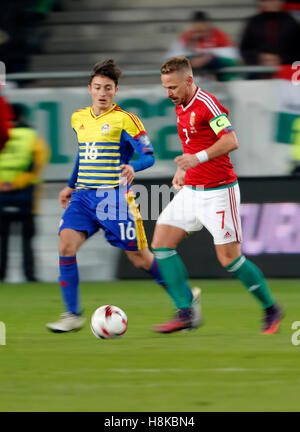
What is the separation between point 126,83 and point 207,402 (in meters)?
6.47

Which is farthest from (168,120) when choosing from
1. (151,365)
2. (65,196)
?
(151,365)

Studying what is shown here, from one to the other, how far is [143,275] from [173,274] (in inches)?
140

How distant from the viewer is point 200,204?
6.86m

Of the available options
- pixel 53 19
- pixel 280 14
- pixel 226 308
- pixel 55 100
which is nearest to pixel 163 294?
pixel 226 308

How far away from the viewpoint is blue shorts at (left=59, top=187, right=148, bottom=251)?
22.9 feet

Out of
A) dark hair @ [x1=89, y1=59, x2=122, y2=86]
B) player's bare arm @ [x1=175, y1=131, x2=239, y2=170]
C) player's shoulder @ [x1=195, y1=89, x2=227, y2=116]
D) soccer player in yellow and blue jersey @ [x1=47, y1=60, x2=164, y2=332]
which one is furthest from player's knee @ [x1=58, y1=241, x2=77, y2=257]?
player's shoulder @ [x1=195, y1=89, x2=227, y2=116]

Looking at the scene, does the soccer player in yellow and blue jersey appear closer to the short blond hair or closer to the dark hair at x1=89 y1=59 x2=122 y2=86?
the dark hair at x1=89 y1=59 x2=122 y2=86

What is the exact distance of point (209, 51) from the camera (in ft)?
37.0

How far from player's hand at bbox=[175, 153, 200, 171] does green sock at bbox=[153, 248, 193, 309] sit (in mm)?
796

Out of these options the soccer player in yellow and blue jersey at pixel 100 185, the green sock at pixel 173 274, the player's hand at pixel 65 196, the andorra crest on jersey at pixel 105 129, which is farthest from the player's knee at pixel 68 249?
the andorra crest on jersey at pixel 105 129

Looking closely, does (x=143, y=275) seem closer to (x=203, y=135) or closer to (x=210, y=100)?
(x=203, y=135)

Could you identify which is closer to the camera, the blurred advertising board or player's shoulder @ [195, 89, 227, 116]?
player's shoulder @ [195, 89, 227, 116]

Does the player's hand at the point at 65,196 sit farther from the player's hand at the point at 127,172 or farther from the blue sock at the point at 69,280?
the player's hand at the point at 127,172

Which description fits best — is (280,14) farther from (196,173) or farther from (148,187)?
(196,173)
